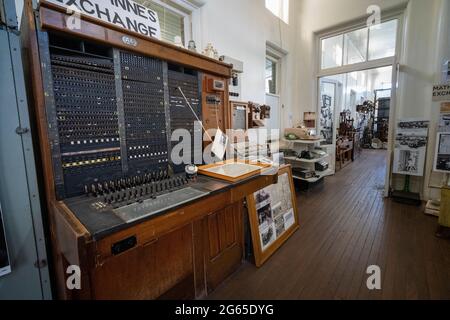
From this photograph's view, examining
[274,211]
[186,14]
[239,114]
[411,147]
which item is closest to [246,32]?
[186,14]

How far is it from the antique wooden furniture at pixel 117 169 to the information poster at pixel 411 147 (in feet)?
9.95

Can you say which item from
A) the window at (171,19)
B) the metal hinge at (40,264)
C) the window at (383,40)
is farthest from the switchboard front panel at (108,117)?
the window at (383,40)

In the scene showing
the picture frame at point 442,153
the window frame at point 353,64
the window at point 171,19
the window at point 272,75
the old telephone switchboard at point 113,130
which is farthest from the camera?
the window at point 272,75

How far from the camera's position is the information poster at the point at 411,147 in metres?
3.10

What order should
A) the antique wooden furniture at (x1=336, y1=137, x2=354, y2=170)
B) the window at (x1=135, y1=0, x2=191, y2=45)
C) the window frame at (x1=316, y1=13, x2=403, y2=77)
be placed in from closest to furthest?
1. the window at (x1=135, y1=0, x2=191, y2=45)
2. the window frame at (x1=316, y1=13, x2=403, y2=77)
3. the antique wooden furniture at (x1=336, y1=137, x2=354, y2=170)

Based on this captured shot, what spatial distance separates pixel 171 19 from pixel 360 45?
12.5ft

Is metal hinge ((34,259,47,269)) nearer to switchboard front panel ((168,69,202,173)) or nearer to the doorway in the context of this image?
switchboard front panel ((168,69,202,173))

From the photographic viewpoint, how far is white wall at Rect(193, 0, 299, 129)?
240 centimetres

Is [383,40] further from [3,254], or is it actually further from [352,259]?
[3,254]

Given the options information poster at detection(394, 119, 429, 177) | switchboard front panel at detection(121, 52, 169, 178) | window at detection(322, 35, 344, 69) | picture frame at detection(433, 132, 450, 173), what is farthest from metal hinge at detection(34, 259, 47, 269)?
window at detection(322, 35, 344, 69)

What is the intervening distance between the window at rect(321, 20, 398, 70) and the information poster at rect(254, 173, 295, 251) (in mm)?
3285

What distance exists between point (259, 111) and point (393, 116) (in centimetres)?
233

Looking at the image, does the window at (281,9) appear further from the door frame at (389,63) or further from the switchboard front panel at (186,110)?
the switchboard front panel at (186,110)
